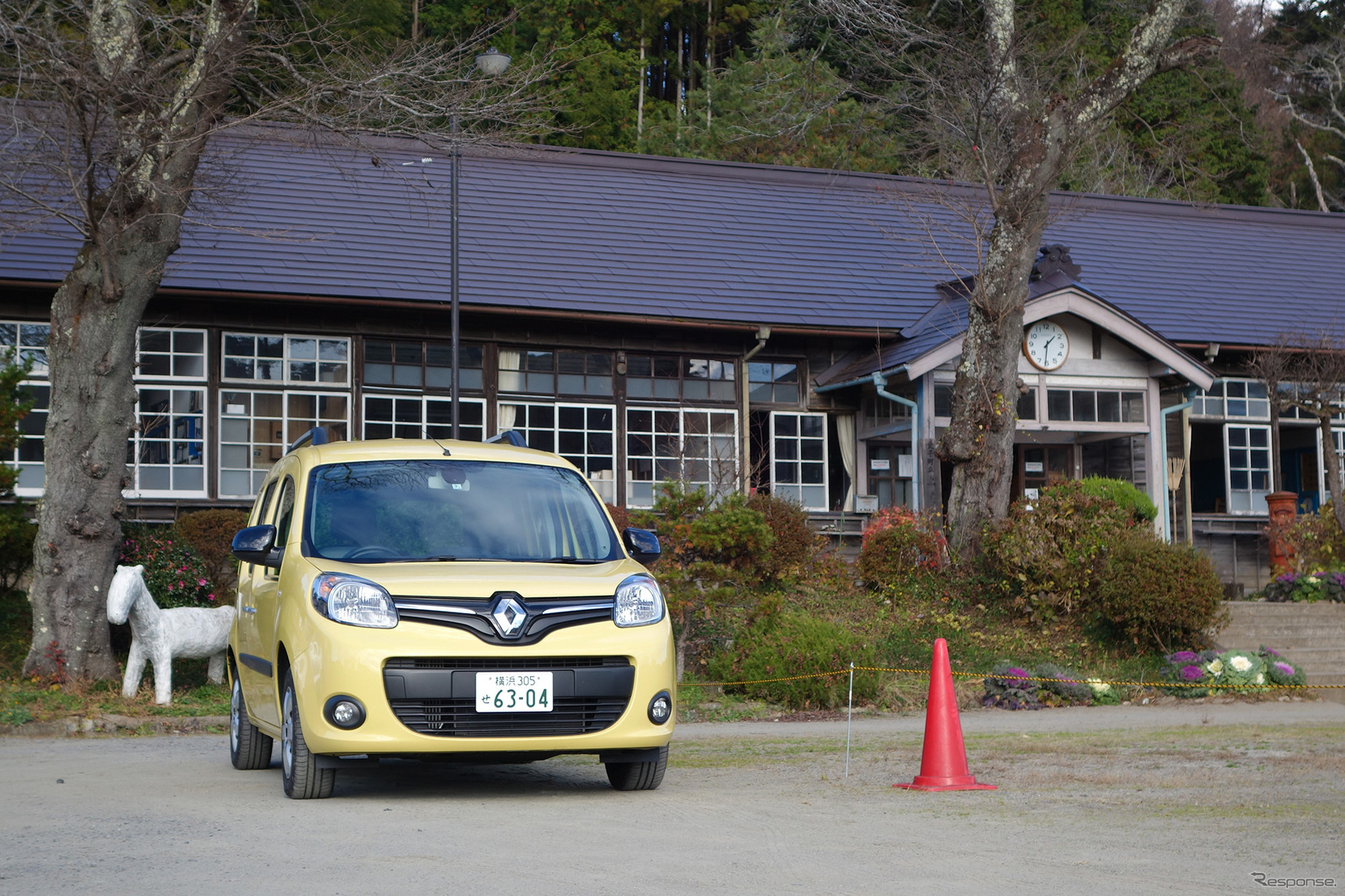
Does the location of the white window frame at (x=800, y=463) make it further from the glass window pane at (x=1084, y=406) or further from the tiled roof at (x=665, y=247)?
the glass window pane at (x=1084, y=406)

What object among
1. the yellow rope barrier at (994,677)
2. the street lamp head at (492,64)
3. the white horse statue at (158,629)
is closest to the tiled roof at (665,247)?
the street lamp head at (492,64)

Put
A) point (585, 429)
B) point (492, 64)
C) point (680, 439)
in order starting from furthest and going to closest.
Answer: point (680, 439)
point (585, 429)
point (492, 64)

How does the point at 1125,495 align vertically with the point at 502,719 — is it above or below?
above

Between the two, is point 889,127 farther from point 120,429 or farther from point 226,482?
point 120,429

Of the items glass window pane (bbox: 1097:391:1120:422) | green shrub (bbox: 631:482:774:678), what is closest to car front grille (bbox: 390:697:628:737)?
green shrub (bbox: 631:482:774:678)

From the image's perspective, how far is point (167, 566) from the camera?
14586 mm

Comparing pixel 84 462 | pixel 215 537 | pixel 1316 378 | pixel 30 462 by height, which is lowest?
pixel 215 537

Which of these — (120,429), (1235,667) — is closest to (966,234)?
(1235,667)

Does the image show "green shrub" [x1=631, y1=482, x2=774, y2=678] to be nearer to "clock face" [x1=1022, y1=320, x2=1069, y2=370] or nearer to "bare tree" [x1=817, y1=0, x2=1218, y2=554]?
"bare tree" [x1=817, y1=0, x2=1218, y2=554]

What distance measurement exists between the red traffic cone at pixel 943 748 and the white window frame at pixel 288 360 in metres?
14.2

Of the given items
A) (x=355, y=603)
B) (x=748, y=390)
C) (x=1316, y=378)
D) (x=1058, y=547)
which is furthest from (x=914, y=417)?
(x=355, y=603)

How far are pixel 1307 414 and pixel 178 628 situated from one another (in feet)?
67.8

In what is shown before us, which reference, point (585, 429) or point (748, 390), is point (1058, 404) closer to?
point (748, 390)

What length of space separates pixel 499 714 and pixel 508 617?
47cm
